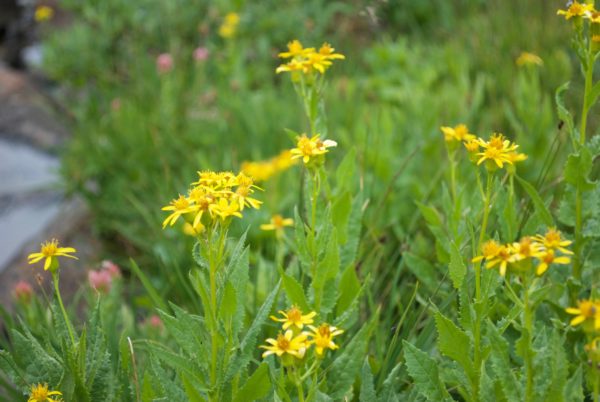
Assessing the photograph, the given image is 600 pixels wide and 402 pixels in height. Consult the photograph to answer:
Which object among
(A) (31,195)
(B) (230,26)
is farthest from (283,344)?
(B) (230,26)

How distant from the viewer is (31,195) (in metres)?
3.56

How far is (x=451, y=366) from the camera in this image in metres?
1.55

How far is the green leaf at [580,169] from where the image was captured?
1.49m

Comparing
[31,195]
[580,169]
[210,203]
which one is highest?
[210,203]

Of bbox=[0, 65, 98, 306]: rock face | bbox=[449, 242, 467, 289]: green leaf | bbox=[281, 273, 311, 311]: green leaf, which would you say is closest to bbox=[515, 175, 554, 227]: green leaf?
bbox=[449, 242, 467, 289]: green leaf

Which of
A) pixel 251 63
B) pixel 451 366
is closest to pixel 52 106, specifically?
pixel 251 63

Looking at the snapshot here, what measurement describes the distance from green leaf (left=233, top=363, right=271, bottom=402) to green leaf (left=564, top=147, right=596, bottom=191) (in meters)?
0.71

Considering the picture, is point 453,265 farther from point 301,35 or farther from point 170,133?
point 301,35

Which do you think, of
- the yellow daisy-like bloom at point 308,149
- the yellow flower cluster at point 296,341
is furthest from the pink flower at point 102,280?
the yellow flower cluster at point 296,341

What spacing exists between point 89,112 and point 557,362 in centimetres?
323

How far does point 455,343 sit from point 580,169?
0.45m

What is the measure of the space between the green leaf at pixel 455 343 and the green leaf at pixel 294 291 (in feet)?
0.84

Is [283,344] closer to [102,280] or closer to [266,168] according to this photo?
[102,280]

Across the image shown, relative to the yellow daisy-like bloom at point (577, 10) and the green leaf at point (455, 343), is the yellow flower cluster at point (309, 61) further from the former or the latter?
the green leaf at point (455, 343)
